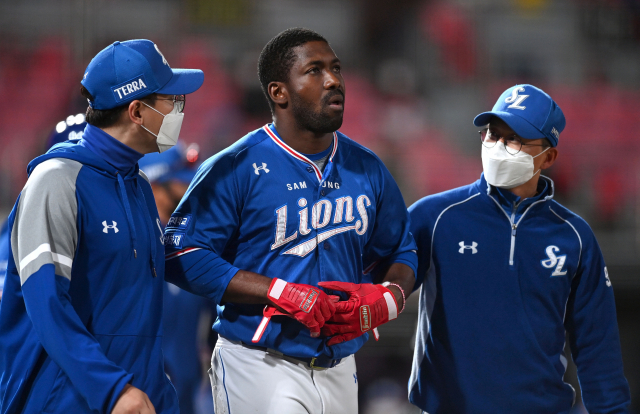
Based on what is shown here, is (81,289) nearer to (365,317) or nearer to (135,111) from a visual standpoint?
(135,111)

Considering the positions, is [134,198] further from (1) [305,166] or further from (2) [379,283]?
(2) [379,283]

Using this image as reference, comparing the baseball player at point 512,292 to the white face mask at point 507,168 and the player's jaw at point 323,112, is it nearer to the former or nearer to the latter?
the white face mask at point 507,168

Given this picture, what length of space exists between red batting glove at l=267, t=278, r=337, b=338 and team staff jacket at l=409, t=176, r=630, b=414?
0.73m

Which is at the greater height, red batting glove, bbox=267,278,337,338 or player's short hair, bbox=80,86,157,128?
player's short hair, bbox=80,86,157,128

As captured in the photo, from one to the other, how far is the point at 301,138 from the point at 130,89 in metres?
0.64

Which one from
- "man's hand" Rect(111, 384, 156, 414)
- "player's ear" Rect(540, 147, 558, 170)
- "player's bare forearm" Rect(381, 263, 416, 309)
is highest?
"player's ear" Rect(540, 147, 558, 170)

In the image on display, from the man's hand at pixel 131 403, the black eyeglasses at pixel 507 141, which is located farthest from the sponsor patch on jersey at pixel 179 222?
the black eyeglasses at pixel 507 141

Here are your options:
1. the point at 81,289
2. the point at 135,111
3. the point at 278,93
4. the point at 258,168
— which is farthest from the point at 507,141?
the point at 81,289

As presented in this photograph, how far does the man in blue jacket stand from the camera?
5.69 feet

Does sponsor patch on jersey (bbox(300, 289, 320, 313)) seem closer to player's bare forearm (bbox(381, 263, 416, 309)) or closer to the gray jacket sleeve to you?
player's bare forearm (bbox(381, 263, 416, 309))

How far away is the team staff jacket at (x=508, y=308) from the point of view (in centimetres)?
265

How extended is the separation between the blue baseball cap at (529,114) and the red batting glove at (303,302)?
1.11 metres

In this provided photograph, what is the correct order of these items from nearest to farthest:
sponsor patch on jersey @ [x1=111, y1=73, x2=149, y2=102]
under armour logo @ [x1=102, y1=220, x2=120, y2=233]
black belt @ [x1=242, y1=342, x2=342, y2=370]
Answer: under armour logo @ [x1=102, y1=220, x2=120, y2=233] → sponsor patch on jersey @ [x1=111, y1=73, x2=149, y2=102] → black belt @ [x1=242, y1=342, x2=342, y2=370]

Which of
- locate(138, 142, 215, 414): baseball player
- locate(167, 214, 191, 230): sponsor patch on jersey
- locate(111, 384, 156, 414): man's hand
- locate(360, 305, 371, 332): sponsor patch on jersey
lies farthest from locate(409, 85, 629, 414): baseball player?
locate(138, 142, 215, 414): baseball player
